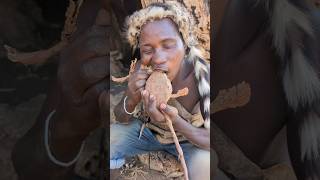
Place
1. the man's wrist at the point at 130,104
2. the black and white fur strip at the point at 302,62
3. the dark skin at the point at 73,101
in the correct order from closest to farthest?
the man's wrist at the point at 130,104 < the black and white fur strip at the point at 302,62 < the dark skin at the point at 73,101

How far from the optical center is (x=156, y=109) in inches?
196

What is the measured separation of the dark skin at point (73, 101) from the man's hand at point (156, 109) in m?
1.18

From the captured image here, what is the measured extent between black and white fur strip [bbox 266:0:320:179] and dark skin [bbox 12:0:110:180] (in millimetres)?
1619

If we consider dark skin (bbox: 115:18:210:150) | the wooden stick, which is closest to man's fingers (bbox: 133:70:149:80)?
dark skin (bbox: 115:18:210:150)

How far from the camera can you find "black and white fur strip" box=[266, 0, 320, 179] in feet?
17.7

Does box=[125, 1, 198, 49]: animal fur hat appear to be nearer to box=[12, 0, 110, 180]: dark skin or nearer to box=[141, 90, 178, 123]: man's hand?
box=[141, 90, 178, 123]: man's hand

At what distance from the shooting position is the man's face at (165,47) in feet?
16.3

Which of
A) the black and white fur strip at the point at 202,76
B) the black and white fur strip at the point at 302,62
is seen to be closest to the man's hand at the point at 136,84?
the black and white fur strip at the point at 202,76

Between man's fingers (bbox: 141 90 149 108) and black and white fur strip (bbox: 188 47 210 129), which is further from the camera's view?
man's fingers (bbox: 141 90 149 108)

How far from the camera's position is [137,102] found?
5113 mm

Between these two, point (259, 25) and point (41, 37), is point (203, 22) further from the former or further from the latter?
point (41, 37)

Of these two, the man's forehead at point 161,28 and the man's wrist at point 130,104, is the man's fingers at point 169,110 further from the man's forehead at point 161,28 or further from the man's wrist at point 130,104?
the man's forehead at point 161,28

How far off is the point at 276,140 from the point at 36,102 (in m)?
2.45

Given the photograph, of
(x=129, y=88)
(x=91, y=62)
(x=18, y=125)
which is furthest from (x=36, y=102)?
(x=129, y=88)
